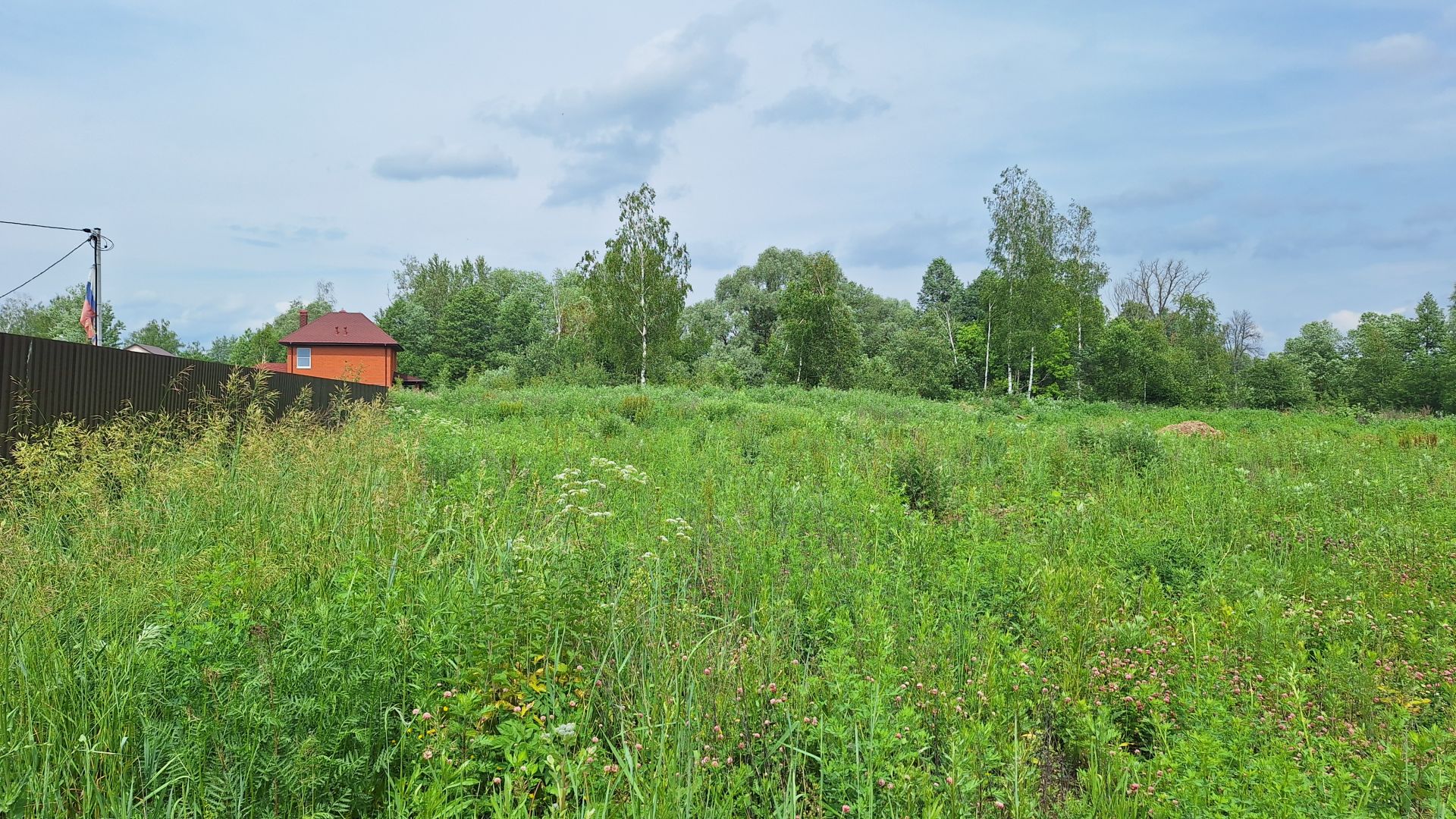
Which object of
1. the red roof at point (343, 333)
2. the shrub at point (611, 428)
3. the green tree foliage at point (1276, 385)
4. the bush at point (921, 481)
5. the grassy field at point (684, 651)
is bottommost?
the grassy field at point (684, 651)

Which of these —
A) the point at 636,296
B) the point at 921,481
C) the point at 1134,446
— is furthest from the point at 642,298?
the point at 921,481

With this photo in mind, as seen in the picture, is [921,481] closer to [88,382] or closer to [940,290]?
[88,382]

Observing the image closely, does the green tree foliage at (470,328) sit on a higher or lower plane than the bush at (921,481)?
higher

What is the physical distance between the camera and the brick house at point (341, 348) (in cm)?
4678

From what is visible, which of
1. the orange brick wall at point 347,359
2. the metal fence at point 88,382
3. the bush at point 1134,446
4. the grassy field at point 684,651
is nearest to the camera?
the grassy field at point 684,651

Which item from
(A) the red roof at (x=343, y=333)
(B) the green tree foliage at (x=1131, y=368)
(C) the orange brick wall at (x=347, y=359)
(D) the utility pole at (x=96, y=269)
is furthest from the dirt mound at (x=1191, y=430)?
(A) the red roof at (x=343, y=333)

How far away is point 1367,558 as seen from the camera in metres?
5.10

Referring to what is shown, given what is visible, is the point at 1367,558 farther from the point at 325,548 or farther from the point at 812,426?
the point at 812,426

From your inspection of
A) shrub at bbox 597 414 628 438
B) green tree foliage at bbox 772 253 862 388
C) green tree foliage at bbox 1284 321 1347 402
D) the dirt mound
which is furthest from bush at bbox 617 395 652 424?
green tree foliage at bbox 1284 321 1347 402

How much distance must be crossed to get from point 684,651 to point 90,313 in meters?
32.3

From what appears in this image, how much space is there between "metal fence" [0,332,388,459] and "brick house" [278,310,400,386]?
130 ft

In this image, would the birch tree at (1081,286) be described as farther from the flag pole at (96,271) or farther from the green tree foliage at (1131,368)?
the flag pole at (96,271)

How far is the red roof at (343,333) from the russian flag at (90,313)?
20353 millimetres

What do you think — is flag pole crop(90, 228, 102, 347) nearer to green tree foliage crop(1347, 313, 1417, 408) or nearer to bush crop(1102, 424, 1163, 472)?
bush crop(1102, 424, 1163, 472)
